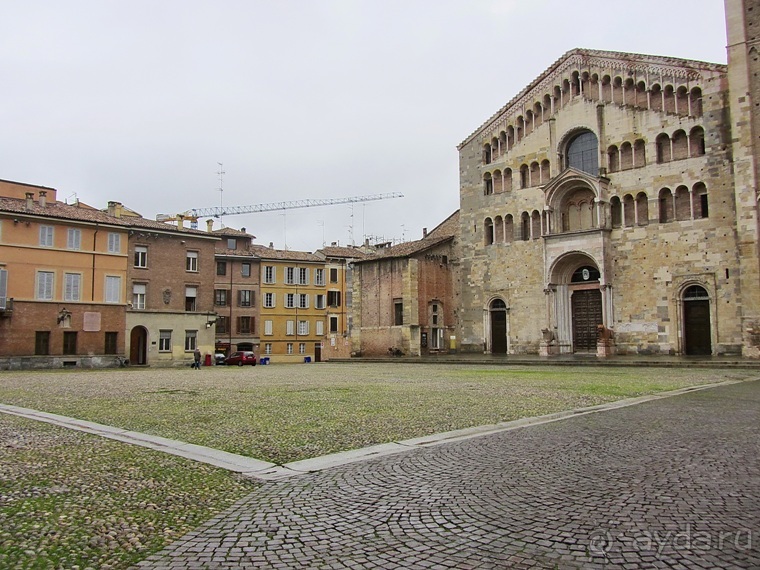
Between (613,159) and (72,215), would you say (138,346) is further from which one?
(613,159)

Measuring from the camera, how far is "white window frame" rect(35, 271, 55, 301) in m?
38.6

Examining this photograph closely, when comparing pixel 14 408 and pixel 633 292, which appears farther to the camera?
pixel 633 292

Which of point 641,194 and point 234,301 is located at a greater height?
point 641,194

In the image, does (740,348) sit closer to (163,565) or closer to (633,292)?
(633,292)

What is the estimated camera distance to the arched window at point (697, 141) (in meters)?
32.9

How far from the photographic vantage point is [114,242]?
42562mm

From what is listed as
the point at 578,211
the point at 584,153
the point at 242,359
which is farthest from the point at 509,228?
the point at 242,359

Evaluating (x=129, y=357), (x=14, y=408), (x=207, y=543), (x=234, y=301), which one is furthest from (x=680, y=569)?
(x=234, y=301)

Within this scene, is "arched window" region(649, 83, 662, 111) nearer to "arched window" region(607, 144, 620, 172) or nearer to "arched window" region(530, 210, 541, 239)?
"arched window" region(607, 144, 620, 172)

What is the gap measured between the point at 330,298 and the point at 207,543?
61.7 metres

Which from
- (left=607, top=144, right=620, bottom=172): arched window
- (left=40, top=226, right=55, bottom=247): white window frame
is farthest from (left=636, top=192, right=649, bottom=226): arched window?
(left=40, top=226, right=55, bottom=247): white window frame

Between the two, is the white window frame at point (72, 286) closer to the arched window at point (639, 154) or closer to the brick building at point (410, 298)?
the brick building at point (410, 298)

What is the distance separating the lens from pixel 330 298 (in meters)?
66.1

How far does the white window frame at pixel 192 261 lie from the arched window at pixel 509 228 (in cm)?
2437
